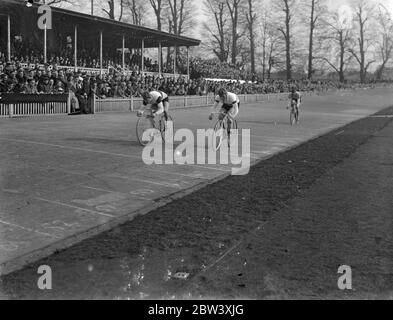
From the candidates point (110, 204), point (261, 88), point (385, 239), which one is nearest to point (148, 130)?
point (110, 204)

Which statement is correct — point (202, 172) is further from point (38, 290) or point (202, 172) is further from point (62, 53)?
point (62, 53)

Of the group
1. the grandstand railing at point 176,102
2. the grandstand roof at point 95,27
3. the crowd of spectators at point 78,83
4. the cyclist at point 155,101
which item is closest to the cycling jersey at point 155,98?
the cyclist at point 155,101

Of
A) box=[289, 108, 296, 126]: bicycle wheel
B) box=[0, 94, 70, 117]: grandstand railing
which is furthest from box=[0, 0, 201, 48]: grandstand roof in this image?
box=[289, 108, 296, 126]: bicycle wheel

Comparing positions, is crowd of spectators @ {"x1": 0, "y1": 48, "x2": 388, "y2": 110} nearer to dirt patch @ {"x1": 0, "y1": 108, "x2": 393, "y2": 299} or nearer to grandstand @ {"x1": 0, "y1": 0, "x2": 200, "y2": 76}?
grandstand @ {"x1": 0, "y1": 0, "x2": 200, "y2": 76}

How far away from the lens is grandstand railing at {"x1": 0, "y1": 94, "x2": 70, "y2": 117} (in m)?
21.9

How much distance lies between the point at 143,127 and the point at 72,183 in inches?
232

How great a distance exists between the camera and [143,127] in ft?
47.8

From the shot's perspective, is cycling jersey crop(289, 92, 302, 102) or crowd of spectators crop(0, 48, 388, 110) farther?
cycling jersey crop(289, 92, 302, 102)

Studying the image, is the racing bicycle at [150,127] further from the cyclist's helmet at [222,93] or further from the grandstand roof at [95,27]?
the grandstand roof at [95,27]

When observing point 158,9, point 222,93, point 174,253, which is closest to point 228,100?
point 222,93

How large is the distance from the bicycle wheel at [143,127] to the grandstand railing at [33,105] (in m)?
9.72

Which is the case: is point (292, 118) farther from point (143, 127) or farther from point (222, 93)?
point (143, 127)

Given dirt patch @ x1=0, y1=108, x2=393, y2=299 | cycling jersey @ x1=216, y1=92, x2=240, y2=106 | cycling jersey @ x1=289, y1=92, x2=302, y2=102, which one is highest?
cycling jersey @ x1=289, y1=92, x2=302, y2=102

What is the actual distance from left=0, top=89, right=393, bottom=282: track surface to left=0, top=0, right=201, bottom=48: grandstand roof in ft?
46.6
